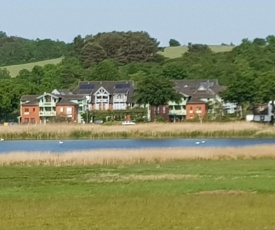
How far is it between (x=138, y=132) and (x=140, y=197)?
51.2m

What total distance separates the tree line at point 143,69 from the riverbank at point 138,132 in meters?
24.7

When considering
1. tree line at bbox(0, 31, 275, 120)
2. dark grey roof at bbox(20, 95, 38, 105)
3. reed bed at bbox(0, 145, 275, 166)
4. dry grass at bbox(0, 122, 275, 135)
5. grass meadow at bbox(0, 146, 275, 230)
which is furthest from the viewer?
dark grey roof at bbox(20, 95, 38, 105)

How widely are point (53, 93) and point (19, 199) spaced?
93477mm

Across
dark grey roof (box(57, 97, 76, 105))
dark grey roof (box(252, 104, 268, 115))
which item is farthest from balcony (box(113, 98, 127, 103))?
dark grey roof (box(252, 104, 268, 115))

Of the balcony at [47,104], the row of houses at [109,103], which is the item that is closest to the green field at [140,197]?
the row of houses at [109,103]

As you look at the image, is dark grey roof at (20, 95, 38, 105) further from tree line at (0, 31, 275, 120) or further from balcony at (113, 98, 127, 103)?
balcony at (113, 98, 127, 103)

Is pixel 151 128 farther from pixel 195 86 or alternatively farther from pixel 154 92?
pixel 195 86

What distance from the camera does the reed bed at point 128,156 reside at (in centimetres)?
3778

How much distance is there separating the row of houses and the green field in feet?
236

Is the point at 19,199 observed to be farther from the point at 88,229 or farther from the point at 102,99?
the point at 102,99

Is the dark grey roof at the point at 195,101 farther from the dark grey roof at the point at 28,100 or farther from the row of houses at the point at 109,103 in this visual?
the dark grey roof at the point at 28,100

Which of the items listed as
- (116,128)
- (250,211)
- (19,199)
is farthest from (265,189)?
(116,128)

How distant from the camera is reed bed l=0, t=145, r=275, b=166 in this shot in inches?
1487

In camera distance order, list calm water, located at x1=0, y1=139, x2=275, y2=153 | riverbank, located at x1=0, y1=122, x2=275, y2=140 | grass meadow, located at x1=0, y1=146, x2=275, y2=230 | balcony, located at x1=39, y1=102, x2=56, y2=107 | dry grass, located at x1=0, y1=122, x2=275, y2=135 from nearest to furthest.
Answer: grass meadow, located at x1=0, y1=146, x2=275, y2=230 < calm water, located at x1=0, y1=139, x2=275, y2=153 < riverbank, located at x1=0, y1=122, x2=275, y2=140 < dry grass, located at x1=0, y1=122, x2=275, y2=135 < balcony, located at x1=39, y1=102, x2=56, y2=107
